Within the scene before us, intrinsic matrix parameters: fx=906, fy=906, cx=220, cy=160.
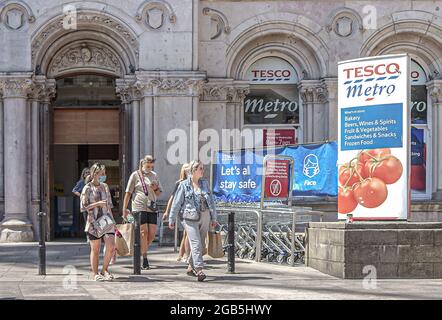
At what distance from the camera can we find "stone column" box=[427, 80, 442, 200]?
22484mm

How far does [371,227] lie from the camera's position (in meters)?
14.2

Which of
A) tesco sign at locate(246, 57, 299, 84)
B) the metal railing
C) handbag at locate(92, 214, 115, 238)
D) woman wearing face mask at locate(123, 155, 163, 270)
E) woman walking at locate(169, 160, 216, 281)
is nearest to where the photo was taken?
handbag at locate(92, 214, 115, 238)

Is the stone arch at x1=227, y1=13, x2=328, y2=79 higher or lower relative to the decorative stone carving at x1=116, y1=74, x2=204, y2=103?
higher

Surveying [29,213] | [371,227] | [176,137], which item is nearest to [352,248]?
[371,227]

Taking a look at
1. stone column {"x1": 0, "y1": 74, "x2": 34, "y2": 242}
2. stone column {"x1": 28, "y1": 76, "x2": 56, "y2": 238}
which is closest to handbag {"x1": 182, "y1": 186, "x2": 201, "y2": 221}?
stone column {"x1": 0, "y1": 74, "x2": 34, "y2": 242}

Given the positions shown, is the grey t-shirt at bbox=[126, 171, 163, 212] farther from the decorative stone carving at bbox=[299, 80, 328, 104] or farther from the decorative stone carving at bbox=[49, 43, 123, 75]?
the decorative stone carving at bbox=[299, 80, 328, 104]

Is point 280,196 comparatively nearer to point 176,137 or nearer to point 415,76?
point 176,137

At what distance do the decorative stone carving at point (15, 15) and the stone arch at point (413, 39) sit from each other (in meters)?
8.09

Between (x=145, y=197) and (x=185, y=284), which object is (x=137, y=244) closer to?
(x=145, y=197)

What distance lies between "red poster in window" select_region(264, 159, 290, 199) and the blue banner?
0.89m

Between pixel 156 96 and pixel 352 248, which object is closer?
pixel 352 248
